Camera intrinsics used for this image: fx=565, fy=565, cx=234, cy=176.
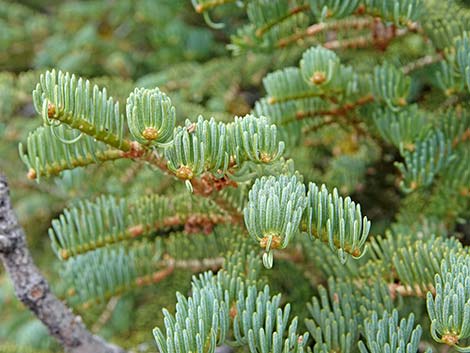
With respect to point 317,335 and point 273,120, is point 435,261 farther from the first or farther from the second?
point 273,120

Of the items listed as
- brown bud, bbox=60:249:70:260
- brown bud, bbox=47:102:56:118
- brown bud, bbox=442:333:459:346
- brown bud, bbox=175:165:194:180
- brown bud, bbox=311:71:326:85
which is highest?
brown bud, bbox=311:71:326:85

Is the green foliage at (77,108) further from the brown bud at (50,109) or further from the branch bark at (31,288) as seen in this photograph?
the branch bark at (31,288)

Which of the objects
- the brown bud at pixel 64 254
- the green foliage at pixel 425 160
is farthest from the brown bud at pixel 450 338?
the brown bud at pixel 64 254

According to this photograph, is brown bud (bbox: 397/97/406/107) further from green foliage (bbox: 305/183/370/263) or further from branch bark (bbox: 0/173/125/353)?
branch bark (bbox: 0/173/125/353)

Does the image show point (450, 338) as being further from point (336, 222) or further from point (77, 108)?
point (77, 108)

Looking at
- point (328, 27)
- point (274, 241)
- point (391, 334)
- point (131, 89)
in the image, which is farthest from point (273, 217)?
point (131, 89)

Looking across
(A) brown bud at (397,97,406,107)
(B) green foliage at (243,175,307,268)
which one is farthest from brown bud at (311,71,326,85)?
(B) green foliage at (243,175,307,268)
